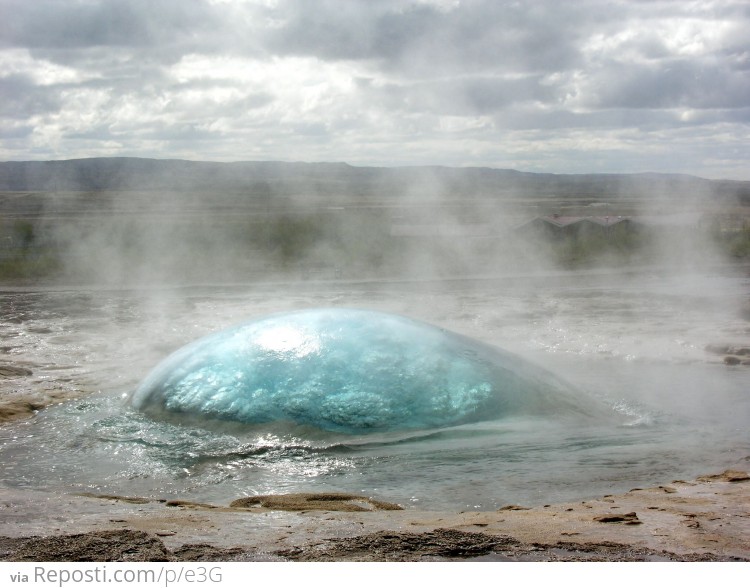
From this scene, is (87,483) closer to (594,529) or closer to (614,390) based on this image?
(594,529)

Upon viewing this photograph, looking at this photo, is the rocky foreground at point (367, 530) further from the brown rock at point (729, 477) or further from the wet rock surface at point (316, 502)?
the brown rock at point (729, 477)

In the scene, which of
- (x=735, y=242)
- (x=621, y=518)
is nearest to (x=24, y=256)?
(x=735, y=242)

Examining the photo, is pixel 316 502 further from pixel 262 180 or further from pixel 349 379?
pixel 262 180

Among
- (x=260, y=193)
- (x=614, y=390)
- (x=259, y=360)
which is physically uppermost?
(x=260, y=193)

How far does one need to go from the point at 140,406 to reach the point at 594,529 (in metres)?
3.20

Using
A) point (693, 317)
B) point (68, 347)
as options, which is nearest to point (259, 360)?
point (68, 347)

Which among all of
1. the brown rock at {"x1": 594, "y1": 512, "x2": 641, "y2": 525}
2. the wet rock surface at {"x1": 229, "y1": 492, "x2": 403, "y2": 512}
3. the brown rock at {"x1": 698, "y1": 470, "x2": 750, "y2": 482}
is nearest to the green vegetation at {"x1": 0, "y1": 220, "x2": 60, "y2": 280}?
the wet rock surface at {"x1": 229, "y1": 492, "x2": 403, "y2": 512}

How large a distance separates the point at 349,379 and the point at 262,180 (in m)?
71.5

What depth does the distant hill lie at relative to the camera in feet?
208

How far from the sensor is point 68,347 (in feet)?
27.9

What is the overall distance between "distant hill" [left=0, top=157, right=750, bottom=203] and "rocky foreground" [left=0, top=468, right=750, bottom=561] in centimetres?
4274

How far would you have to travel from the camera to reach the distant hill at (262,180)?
2499 inches

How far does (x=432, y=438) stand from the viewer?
4.62 metres

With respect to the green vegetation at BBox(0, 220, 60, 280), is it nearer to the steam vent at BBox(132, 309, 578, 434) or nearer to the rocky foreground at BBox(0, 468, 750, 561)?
the steam vent at BBox(132, 309, 578, 434)
